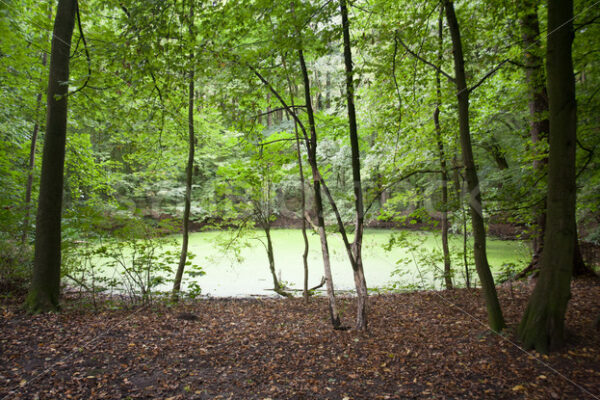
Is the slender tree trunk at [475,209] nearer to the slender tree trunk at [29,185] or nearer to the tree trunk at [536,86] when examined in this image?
the tree trunk at [536,86]

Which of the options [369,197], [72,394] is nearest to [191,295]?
[72,394]

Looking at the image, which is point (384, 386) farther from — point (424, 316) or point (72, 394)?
point (72, 394)

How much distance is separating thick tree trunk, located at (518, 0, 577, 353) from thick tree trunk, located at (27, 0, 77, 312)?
529 centimetres

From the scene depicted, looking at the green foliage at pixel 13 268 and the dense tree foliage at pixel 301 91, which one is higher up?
the dense tree foliage at pixel 301 91

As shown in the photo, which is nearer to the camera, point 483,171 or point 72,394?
point 72,394

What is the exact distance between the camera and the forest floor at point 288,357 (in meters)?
2.45

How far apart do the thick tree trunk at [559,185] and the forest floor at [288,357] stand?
270 mm

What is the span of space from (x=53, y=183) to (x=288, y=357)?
365 cm

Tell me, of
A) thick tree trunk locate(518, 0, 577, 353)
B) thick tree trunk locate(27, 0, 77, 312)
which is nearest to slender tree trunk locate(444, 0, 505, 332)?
thick tree trunk locate(518, 0, 577, 353)

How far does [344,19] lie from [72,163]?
20.2ft

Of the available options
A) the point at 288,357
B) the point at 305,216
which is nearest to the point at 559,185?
the point at 305,216

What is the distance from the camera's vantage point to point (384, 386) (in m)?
2.56

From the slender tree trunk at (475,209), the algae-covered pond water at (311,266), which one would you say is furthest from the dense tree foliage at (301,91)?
the algae-covered pond water at (311,266)

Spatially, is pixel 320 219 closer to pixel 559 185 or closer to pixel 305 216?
pixel 305 216
